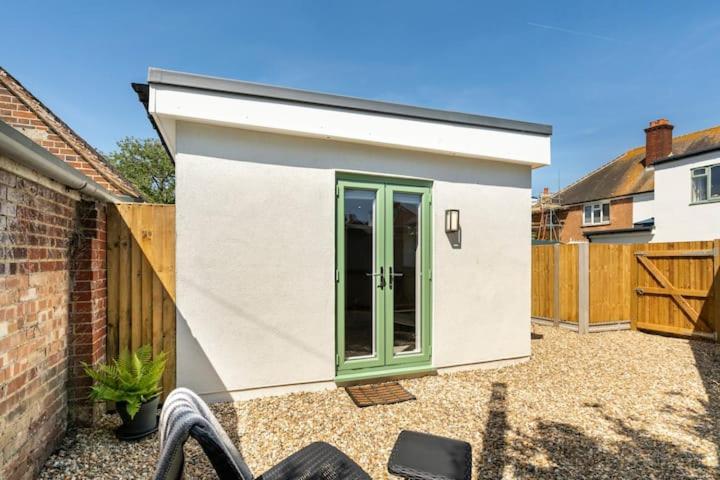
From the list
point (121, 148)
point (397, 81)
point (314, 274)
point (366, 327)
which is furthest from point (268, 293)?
point (121, 148)

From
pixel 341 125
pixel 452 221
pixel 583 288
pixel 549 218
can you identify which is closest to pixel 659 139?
pixel 549 218

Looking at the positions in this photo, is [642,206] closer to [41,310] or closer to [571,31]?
[571,31]

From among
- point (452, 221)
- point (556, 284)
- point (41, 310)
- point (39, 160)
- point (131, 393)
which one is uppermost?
point (39, 160)

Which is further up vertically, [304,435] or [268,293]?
[268,293]

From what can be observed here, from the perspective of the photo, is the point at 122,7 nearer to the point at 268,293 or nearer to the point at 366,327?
the point at 268,293

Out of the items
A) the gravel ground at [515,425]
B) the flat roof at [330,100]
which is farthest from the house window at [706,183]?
the flat roof at [330,100]

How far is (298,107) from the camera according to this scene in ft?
14.2

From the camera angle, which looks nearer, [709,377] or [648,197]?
[709,377]

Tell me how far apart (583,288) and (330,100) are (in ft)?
A: 23.2

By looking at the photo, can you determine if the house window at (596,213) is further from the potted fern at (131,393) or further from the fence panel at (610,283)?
the potted fern at (131,393)

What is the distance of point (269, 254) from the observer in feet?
14.4

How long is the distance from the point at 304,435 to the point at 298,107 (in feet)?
11.5

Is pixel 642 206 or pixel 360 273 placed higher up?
pixel 642 206

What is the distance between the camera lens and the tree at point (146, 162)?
28478 mm
